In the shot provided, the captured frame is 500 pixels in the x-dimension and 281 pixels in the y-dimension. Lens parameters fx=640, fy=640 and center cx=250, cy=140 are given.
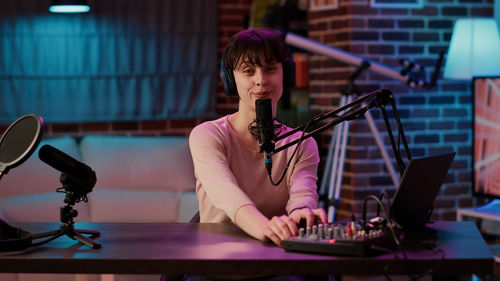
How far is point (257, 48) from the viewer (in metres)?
1.87

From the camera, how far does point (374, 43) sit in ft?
13.1

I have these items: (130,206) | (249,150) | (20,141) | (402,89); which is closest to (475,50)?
(402,89)

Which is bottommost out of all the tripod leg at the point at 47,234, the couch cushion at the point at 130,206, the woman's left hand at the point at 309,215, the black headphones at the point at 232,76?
the couch cushion at the point at 130,206

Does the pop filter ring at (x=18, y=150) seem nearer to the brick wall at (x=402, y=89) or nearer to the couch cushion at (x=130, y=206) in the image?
the couch cushion at (x=130, y=206)

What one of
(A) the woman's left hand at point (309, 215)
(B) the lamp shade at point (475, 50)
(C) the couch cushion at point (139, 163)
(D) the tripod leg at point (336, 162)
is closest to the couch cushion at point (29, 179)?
(C) the couch cushion at point (139, 163)

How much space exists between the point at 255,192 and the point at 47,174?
1.80 m

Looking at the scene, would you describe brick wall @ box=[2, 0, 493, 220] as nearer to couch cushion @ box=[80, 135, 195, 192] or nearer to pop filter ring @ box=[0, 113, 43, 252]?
couch cushion @ box=[80, 135, 195, 192]

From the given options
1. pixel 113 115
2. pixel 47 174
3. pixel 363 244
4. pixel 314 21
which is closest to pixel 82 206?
pixel 47 174

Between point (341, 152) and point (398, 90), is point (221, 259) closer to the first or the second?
point (341, 152)

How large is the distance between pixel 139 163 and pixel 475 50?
6.71 feet

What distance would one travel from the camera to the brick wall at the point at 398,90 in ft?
13.0

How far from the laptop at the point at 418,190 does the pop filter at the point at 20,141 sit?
33.9 inches

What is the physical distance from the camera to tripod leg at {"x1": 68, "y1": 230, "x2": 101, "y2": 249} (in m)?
1.53

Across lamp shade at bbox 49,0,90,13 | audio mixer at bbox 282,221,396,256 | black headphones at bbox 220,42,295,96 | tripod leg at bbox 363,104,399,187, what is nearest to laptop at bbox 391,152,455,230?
audio mixer at bbox 282,221,396,256
